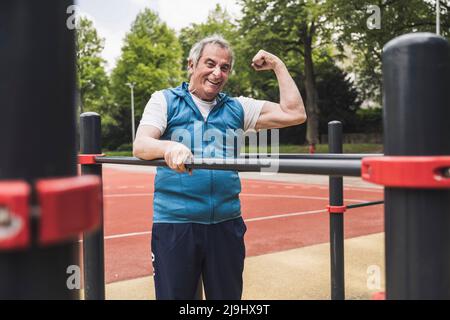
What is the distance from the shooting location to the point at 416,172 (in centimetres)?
69

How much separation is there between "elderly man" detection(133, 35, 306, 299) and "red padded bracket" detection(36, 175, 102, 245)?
4.59ft

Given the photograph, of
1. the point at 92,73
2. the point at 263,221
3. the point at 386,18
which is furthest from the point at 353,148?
the point at 92,73

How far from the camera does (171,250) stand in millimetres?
2039

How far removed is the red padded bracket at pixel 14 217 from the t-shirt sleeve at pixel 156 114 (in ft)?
4.98

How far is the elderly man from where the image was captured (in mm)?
2027

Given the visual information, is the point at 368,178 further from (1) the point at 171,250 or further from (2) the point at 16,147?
(1) the point at 171,250

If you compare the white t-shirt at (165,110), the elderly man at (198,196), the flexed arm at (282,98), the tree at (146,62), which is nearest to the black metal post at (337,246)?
the flexed arm at (282,98)

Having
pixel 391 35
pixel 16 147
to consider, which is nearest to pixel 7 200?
pixel 16 147

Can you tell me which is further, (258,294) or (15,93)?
(258,294)

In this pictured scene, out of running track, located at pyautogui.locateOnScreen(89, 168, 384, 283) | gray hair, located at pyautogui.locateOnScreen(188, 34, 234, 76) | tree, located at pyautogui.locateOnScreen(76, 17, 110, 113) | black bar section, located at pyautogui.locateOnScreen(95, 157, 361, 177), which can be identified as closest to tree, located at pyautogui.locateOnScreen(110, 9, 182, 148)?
tree, located at pyautogui.locateOnScreen(76, 17, 110, 113)

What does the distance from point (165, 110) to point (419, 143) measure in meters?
1.47

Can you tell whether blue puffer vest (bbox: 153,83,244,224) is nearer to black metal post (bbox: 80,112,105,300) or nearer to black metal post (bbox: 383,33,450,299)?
black metal post (bbox: 80,112,105,300)
